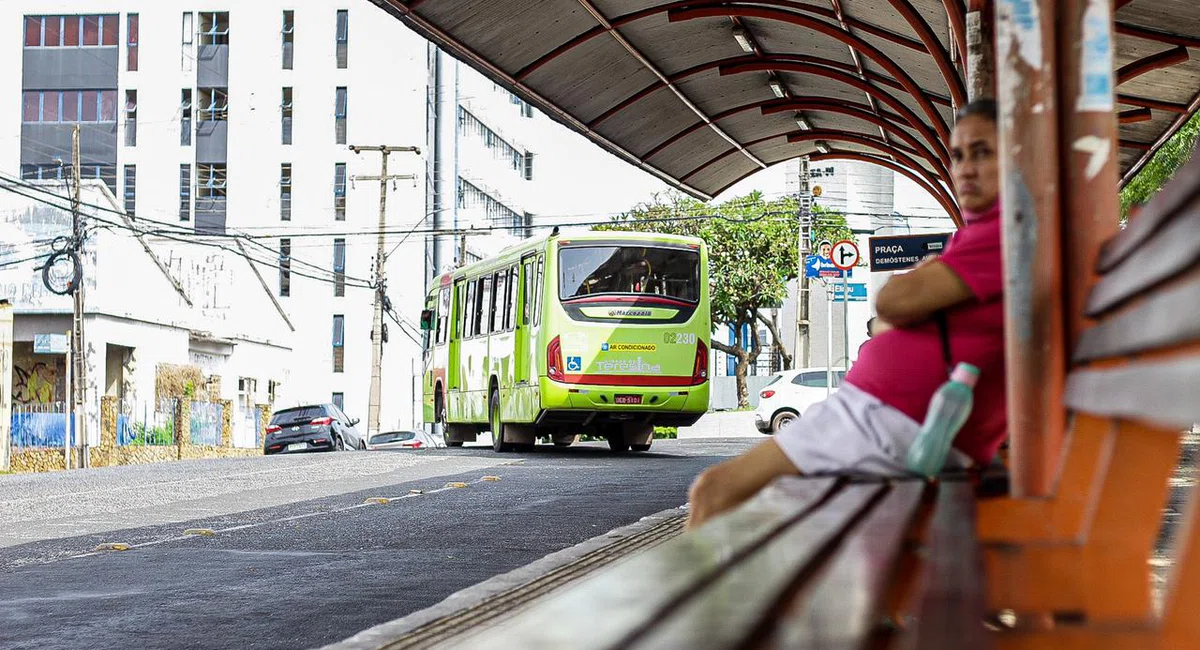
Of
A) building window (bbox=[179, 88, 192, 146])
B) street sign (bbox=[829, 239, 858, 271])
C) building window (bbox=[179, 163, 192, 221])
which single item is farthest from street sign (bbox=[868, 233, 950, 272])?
building window (bbox=[179, 88, 192, 146])

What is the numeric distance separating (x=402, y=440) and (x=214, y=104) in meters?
26.8

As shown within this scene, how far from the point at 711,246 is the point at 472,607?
54.1 metres

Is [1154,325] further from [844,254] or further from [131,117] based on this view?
[131,117]

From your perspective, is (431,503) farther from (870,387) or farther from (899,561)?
(899,561)

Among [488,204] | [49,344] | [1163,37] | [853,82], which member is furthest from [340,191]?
[1163,37]

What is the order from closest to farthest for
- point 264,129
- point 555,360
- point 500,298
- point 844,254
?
point 555,360
point 500,298
point 844,254
point 264,129

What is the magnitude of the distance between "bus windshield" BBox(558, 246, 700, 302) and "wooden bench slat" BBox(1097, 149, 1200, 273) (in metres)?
20.7

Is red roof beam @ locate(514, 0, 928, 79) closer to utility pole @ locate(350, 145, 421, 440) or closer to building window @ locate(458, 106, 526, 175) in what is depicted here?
utility pole @ locate(350, 145, 421, 440)

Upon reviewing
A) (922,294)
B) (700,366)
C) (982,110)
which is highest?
(982,110)

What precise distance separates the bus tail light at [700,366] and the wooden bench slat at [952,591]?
2149 centimetres

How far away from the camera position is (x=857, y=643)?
170 cm

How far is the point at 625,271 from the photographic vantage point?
24391 mm

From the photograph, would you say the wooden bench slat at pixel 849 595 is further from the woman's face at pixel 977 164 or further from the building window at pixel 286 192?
the building window at pixel 286 192

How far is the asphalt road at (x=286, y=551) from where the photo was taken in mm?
7645
